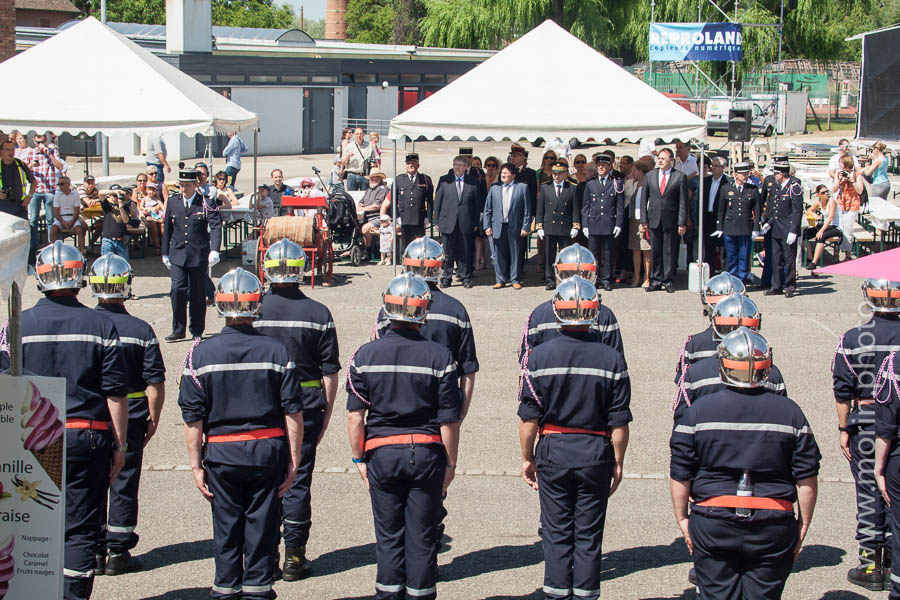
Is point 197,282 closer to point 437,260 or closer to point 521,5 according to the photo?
point 437,260

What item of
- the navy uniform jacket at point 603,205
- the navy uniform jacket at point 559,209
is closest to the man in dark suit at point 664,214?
the navy uniform jacket at point 603,205

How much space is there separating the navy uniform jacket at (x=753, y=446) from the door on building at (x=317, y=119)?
36.2 meters

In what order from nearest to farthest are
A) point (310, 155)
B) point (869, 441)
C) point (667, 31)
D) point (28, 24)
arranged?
point (869, 441) < point (667, 31) < point (310, 155) < point (28, 24)

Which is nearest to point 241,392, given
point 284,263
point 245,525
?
point 245,525

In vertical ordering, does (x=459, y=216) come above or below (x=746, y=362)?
above

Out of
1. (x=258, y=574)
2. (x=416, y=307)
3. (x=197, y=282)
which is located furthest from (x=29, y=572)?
(x=197, y=282)

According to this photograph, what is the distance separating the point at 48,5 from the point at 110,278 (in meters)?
67.9

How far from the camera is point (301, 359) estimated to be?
6.71m

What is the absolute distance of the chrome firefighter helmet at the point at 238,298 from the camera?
5852 millimetres

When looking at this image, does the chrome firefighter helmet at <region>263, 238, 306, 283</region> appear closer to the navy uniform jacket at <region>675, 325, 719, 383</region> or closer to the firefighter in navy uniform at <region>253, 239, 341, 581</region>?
the firefighter in navy uniform at <region>253, 239, 341, 581</region>

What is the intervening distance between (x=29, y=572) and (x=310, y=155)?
35.7 metres

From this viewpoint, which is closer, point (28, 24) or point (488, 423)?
point (488, 423)

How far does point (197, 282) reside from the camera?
40.9ft

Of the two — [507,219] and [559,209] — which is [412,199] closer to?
[507,219]
